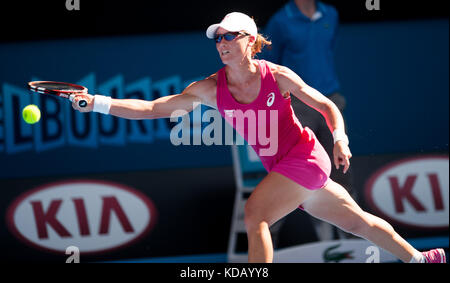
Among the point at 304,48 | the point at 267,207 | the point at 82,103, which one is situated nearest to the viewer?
the point at 267,207

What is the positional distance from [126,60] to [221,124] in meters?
1.14

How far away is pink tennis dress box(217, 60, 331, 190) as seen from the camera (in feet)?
13.0

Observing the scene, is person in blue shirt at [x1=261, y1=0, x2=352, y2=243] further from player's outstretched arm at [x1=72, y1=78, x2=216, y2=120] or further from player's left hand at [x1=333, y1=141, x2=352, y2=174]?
player's left hand at [x1=333, y1=141, x2=352, y2=174]

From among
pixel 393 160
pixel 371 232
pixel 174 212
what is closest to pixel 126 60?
pixel 174 212

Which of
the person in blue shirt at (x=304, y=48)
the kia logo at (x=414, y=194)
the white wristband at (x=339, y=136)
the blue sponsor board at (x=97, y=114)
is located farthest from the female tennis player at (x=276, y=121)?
the blue sponsor board at (x=97, y=114)

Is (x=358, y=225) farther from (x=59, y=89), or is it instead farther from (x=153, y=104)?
(x=59, y=89)

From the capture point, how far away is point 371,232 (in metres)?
4.16

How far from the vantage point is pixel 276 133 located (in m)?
4.09

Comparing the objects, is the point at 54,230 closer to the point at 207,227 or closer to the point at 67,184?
the point at 67,184

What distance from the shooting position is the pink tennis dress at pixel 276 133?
397cm

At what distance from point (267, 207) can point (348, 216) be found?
55cm

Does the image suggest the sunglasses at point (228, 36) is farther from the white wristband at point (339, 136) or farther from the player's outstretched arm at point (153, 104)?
the white wristband at point (339, 136)

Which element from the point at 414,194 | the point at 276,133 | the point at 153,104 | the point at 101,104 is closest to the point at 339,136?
the point at 276,133

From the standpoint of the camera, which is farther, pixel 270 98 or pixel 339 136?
pixel 270 98
